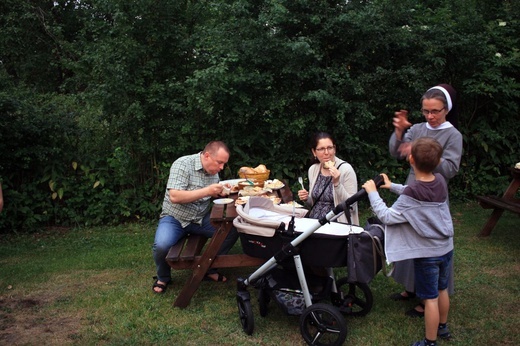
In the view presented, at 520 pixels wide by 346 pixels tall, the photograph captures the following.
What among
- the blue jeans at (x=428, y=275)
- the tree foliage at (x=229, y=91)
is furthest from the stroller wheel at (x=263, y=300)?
the tree foliage at (x=229, y=91)

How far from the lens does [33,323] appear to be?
3.88 m

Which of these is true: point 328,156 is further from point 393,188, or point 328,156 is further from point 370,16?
point 370,16

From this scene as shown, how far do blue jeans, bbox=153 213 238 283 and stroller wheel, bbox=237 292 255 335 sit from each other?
88 centimetres

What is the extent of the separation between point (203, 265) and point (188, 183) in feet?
2.73

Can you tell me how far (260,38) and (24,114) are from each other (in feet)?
10.5

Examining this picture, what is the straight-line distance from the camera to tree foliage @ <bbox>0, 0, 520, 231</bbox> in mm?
6242

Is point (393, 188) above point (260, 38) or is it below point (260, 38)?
below

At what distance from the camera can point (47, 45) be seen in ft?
39.6

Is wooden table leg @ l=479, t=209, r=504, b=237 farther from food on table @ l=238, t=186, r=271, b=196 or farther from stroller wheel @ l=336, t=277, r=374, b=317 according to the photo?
food on table @ l=238, t=186, r=271, b=196

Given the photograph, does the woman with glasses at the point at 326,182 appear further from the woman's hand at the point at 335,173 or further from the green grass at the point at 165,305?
the green grass at the point at 165,305

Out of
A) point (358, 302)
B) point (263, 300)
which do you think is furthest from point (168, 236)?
point (358, 302)

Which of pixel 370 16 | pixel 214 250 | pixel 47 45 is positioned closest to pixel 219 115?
pixel 370 16

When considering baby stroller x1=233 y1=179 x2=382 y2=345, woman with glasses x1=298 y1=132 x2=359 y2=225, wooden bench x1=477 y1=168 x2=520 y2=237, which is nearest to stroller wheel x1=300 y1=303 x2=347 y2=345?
baby stroller x1=233 y1=179 x2=382 y2=345

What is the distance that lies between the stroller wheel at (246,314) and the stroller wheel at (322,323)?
0.41m
